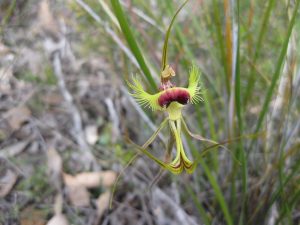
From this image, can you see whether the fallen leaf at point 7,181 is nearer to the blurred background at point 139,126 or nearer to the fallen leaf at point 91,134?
the blurred background at point 139,126

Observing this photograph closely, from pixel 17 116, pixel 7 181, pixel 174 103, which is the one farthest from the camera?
pixel 17 116

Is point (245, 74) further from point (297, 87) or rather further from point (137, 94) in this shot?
point (137, 94)

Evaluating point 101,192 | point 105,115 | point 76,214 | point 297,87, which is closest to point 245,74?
point 297,87

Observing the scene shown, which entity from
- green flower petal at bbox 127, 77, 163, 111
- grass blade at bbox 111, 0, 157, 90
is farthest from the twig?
grass blade at bbox 111, 0, 157, 90

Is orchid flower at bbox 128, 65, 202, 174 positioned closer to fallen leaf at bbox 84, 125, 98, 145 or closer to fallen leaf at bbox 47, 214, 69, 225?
fallen leaf at bbox 47, 214, 69, 225

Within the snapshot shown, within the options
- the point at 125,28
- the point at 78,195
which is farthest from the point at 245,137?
the point at 125,28

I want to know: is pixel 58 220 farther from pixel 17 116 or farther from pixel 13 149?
pixel 17 116

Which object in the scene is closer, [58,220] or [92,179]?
[58,220]
